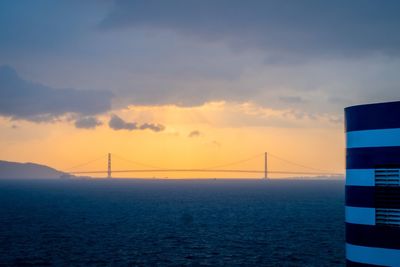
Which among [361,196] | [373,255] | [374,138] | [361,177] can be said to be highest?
[374,138]

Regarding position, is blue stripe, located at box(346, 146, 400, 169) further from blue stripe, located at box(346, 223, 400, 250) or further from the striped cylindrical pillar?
blue stripe, located at box(346, 223, 400, 250)

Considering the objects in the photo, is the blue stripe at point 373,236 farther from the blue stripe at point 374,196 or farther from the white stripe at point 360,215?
the blue stripe at point 374,196

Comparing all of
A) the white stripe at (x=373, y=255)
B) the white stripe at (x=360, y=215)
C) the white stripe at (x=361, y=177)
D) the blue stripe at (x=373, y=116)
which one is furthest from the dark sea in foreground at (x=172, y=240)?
the blue stripe at (x=373, y=116)

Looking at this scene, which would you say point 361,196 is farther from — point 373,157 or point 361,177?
point 373,157

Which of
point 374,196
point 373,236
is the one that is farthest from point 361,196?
point 373,236

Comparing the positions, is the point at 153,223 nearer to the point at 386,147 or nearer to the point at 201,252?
the point at 201,252

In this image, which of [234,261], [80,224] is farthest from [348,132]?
[80,224]
